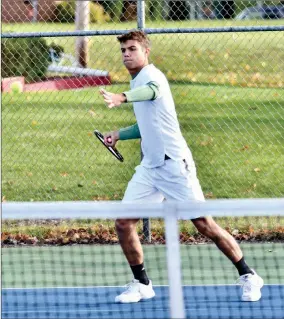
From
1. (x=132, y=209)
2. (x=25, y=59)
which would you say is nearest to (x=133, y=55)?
(x=132, y=209)

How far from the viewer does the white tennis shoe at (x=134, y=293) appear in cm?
888

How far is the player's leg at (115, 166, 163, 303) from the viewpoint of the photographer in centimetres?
873

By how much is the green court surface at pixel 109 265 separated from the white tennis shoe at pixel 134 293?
62 cm

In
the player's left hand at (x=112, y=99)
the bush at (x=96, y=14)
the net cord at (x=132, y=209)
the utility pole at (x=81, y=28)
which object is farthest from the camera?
the bush at (x=96, y=14)

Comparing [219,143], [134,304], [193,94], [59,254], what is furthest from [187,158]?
[193,94]

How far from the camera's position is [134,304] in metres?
8.90

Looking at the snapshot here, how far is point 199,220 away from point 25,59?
9625 mm

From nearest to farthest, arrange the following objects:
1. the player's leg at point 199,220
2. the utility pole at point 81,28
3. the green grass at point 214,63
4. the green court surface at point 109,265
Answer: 1. the player's leg at point 199,220
2. the green court surface at point 109,265
3. the green grass at point 214,63
4. the utility pole at point 81,28

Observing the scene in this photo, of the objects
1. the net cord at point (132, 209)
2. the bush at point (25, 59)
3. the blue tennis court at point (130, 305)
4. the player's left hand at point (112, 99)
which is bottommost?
the net cord at point (132, 209)

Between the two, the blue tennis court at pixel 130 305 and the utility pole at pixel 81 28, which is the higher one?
the utility pole at pixel 81 28

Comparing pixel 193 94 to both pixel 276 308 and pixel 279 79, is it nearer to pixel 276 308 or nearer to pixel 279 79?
pixel 279 79

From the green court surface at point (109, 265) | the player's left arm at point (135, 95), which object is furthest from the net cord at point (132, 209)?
the green court surface at point (109, 265)

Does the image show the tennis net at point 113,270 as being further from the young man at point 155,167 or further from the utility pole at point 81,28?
the utility pole at point 81,28

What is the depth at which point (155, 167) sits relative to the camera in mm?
8773
